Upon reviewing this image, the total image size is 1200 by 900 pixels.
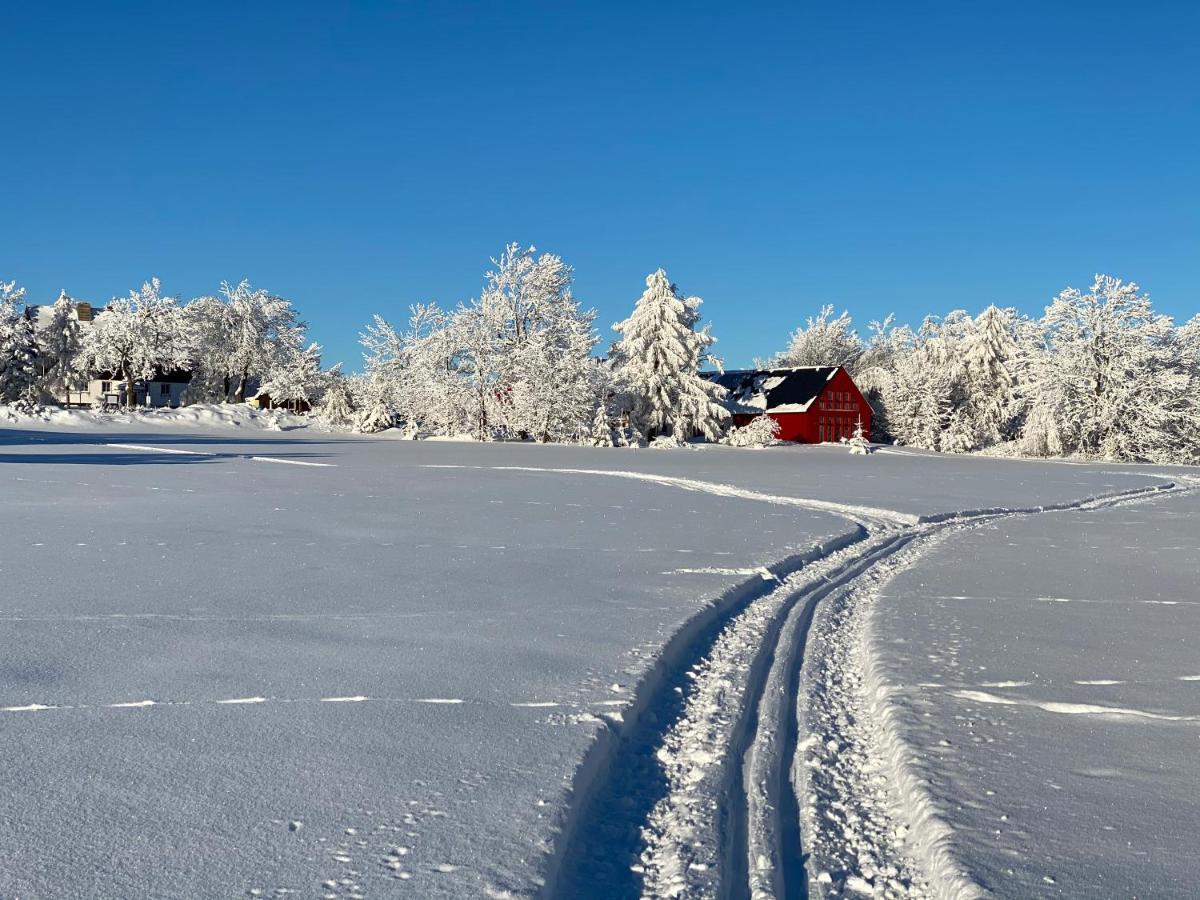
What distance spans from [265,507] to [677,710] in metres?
11.2

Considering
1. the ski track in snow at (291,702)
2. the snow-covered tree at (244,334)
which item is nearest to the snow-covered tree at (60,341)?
the snow-covered tree at (244,334)

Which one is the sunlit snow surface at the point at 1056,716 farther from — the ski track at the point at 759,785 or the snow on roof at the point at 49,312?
the snow on roof at the point at 49,312

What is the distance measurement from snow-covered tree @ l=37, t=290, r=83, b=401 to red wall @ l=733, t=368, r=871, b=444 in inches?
2107

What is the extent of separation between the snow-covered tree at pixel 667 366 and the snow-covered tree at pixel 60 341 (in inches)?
1863

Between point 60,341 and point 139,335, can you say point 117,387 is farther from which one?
point 139,335

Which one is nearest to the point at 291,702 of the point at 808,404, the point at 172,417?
the point at 808,404

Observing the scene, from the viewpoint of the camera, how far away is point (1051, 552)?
11.7m

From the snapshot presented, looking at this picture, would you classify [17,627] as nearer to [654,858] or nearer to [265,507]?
[654,858]

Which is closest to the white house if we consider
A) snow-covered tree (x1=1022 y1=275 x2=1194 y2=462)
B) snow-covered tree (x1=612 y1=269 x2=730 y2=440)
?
snow-covered tree (x1=612 y1=269 x2=730 y2=440)

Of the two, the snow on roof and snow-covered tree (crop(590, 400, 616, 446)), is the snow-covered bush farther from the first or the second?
the snow on roof

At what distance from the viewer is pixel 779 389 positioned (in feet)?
195

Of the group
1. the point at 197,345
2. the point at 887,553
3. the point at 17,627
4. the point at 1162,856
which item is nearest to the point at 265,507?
the point at 17,627

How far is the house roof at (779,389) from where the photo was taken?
189 feet

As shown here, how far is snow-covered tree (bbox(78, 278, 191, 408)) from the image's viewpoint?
6394 centimetres
